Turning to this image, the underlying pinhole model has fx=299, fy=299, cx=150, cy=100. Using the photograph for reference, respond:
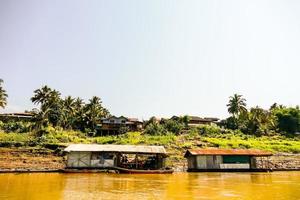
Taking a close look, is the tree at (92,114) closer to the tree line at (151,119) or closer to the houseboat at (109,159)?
the tree line at (151,119)

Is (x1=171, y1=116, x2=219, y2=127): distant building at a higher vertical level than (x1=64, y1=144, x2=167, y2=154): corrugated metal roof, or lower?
higher

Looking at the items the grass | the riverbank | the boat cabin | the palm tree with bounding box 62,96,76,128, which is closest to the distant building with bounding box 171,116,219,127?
the riverbank

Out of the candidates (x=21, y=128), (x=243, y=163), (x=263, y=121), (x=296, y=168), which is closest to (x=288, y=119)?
(x=263, y=121)

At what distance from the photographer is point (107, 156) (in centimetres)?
4016

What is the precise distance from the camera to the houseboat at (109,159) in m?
38.9

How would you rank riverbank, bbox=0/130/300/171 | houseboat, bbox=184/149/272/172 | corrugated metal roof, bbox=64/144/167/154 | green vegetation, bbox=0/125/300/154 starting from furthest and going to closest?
green vegetation, bbox=0/125/300/154 < riverbank, bbox=0/130/300/171 < houseboat, bbox=184/149/272/172 < corrugated metal roof, bbox=64/144/167/154

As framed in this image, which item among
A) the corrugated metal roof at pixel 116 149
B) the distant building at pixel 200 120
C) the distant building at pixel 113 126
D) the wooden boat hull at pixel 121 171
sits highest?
the distant building at pixel 200 120

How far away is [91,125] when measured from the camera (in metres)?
74.4

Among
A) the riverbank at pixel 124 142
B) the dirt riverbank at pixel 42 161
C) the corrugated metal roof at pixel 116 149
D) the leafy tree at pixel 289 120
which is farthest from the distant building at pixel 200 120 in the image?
the corrugated metal roof at pixel 116 149

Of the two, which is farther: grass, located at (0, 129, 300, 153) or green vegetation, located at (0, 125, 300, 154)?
green vegetation, located at (0, 125, 300, 154)

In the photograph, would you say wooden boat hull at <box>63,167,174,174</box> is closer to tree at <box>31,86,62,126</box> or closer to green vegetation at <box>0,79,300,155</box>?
green vegetation at <box>0,79,300,155</box>

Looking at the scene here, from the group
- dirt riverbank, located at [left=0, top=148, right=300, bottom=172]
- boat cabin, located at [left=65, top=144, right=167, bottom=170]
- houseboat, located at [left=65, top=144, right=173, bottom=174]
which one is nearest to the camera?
houseboat, located at [left=65, top=144, right=173, bottom=174]

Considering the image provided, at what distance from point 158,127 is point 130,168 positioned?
28072 mm

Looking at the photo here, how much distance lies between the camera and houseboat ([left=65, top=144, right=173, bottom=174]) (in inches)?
1531
